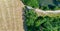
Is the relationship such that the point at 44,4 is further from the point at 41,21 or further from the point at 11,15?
the point at 11,15

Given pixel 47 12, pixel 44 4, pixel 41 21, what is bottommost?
pixel 41 21

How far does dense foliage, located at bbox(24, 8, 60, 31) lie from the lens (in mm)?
6992

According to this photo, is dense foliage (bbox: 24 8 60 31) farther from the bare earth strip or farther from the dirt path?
the bare earth strip

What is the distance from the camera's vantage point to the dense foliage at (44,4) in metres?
7.09

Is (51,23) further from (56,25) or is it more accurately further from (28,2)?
(28,2)

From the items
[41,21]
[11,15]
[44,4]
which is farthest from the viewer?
[11,15]

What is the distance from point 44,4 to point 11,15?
2.51 ft

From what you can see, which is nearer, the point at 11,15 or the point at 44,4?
the point at 44,4

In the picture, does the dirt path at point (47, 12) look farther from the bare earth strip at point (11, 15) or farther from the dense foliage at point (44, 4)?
the bare earth strip at point (11, 15)

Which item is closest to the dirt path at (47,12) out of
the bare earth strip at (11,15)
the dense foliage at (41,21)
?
the dense foliage at (41,21)

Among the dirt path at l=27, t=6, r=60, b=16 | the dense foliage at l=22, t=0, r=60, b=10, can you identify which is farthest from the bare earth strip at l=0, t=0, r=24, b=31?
the dirt path at l=27, t=6, r=60, b=16

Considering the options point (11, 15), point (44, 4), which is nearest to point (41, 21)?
point (44, 4)

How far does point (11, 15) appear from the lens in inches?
291

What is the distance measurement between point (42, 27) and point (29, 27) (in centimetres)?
27
